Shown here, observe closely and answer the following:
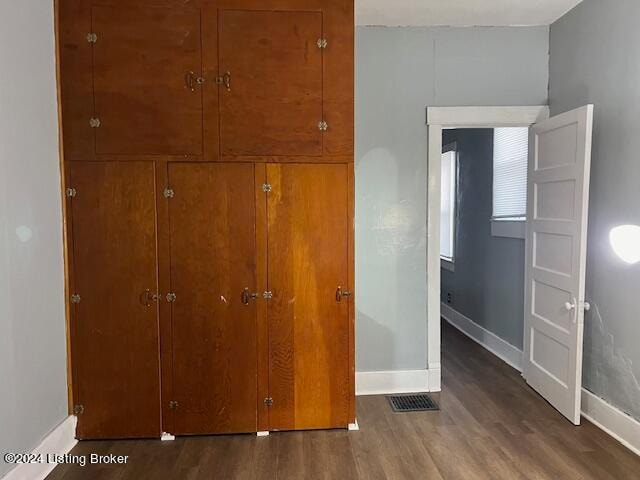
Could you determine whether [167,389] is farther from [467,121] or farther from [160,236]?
[467,121]

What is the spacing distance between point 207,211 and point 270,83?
2.83 feet

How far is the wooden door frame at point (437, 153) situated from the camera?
349cm

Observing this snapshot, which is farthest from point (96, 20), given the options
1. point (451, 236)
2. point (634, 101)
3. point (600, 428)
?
point (451, 236)

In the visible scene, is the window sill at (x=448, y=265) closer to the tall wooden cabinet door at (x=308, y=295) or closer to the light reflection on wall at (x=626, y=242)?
the light reflection on wall at (x=626, y=242)

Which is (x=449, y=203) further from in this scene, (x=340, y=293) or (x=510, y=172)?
(x=340, y=293)

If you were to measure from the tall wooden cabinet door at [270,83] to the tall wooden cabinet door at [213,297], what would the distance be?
224mm

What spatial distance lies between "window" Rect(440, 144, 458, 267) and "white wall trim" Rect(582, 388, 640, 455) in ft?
8.70

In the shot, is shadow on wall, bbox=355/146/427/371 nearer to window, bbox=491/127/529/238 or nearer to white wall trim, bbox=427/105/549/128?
white wall trim, bbox=427/105/549/128

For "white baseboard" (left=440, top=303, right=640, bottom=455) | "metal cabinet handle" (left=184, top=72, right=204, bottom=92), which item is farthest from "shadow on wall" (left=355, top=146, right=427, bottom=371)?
"metal cabinet handle" (left=184, top=72, right=204, bottom=92)

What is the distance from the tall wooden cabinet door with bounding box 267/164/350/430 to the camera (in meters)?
2.83

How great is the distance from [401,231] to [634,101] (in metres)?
1.65

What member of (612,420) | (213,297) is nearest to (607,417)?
(612,420)

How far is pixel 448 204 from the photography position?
224 inches

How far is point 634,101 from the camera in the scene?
265cm
